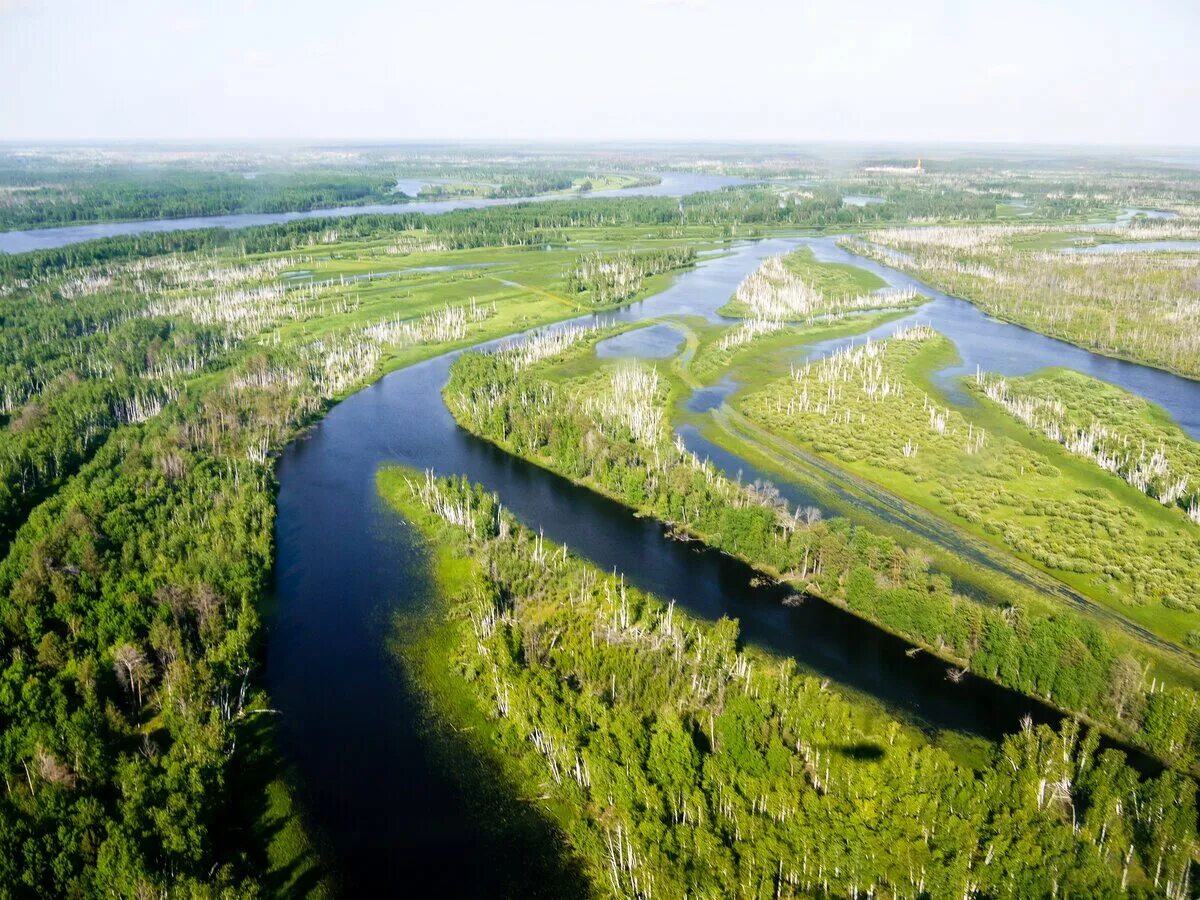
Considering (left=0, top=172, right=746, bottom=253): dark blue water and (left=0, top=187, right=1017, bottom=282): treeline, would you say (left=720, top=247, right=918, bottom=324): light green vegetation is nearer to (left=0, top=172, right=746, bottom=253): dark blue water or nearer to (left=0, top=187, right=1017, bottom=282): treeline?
(left=0, top=187, right=1017, bottom=282): treeline

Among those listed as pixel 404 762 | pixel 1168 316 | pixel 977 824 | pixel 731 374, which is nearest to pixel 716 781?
pixel 977 824

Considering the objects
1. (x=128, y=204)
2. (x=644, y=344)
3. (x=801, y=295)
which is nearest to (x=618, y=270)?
(x=801, y=295)

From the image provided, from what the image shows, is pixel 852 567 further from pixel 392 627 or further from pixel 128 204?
pixel 128 204

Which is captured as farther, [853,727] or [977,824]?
[853,727]

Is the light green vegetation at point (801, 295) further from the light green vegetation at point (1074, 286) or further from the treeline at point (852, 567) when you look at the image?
the treeline at point (852, 567)

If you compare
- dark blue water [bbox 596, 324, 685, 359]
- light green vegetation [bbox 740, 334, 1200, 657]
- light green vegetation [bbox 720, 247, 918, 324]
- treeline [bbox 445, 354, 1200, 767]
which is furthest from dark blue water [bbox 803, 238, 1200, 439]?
treeline [bbox 445, 354, 1200, 767]

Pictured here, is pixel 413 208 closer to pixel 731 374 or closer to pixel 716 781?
pixel 731 374

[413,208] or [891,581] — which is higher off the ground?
[413,208]

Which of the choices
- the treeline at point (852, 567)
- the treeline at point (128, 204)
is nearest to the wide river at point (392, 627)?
the treeline at point (852, 567)

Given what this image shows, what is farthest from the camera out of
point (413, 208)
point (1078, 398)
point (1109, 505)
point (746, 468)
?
point (413, 208)
